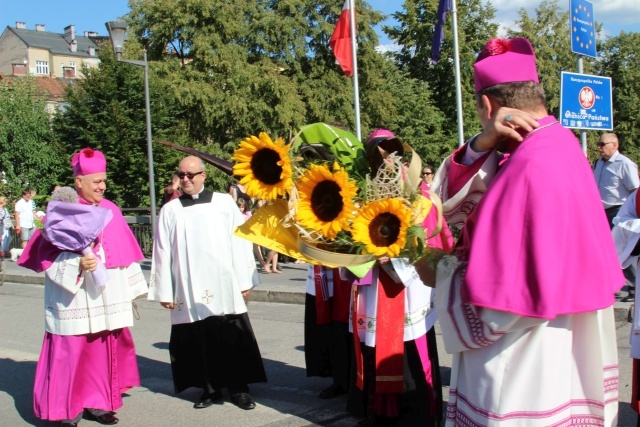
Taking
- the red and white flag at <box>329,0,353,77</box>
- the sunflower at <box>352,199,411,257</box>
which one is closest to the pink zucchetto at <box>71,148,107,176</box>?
the sunflower at <box>352,199,411,257</box>

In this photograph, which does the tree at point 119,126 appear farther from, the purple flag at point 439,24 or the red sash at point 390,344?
the red sash at point 390,344

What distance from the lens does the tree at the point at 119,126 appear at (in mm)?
29609

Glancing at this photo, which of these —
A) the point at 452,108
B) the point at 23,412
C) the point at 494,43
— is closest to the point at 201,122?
the point at 452,108

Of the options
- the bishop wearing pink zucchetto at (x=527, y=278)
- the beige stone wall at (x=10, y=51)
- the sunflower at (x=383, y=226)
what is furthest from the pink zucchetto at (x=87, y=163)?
the beige stone wall at (x=10, y=51)

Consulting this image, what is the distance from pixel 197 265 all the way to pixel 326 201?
11.3 feet

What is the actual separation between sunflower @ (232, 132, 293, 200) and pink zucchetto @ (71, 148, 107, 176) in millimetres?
3156

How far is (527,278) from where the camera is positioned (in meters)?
2.32

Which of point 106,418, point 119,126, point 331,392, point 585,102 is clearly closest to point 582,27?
point 585,102

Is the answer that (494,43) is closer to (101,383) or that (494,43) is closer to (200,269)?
(200,269)

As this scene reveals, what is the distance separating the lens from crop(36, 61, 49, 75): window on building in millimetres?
89500

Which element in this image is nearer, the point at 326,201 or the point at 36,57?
the point at 326,201

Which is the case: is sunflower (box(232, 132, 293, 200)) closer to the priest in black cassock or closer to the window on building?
the priest in black cassock

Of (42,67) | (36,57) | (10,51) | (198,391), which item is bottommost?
(198,391)

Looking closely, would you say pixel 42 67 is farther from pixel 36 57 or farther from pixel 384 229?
pixel 384 229
